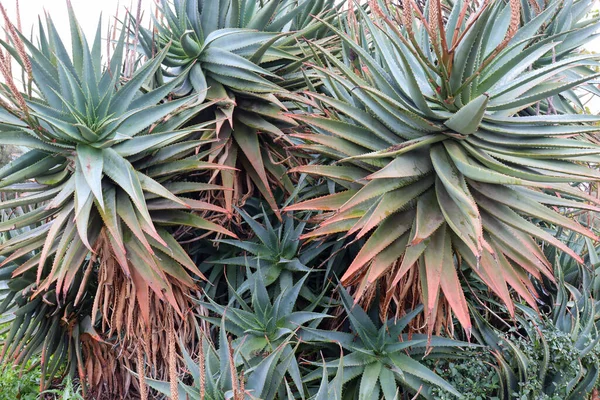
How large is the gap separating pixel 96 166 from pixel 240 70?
1.06m

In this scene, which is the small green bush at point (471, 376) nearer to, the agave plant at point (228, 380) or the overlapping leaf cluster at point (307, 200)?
the overlapping leaf cluster at point (307, 200)

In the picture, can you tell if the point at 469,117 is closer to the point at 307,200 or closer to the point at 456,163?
the point at 456,163

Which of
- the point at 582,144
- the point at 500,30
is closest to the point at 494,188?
the point at 582,144

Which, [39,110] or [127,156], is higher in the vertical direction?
[39,110]

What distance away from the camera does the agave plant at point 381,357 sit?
2520mm

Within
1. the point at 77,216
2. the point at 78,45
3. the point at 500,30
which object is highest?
the point at 78,45

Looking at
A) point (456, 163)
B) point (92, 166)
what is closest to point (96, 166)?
point (92, 166)

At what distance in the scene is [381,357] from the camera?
2641mm

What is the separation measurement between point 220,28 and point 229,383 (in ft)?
7.16

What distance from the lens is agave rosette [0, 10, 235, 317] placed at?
250 cm

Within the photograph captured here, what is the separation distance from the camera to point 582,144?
2.25m

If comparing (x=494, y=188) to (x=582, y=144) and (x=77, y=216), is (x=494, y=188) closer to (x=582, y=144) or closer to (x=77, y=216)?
(x=582, y=144)

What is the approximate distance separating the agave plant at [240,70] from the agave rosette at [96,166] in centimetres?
29

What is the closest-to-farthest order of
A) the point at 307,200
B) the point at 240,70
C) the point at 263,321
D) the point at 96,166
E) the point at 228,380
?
the point at 228,380, the point at 96,166, the point at 307,200, the point at 263,321, the point at 240,70
